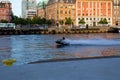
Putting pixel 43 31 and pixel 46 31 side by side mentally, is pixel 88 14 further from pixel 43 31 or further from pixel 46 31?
pixel 43 31

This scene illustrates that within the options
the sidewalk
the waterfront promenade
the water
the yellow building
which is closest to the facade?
the yellow building

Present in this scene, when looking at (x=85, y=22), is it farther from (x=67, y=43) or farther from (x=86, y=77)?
(x=86, y=77)

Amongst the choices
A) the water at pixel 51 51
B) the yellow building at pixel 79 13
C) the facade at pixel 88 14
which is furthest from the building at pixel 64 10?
the water at pixel 51 51

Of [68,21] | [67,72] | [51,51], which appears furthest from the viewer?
[68,21]

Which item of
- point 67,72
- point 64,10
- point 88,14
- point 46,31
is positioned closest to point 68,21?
point 64,10

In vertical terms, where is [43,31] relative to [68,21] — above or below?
below

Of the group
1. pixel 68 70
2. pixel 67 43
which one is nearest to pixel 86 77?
pixel 68 70

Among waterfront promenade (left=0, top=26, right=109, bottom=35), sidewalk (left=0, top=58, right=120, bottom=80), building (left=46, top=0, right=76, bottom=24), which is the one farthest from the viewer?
building (left=46, top=0, right=76, bottom=24)

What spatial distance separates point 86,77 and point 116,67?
333 cm

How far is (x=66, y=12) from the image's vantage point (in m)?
200

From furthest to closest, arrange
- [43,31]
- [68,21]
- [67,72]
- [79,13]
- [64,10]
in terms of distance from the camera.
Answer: [64,10] < [79,13] < [68,21] < [43,31] < [67,72]

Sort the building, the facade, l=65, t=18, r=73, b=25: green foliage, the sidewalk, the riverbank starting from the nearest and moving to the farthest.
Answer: the sidewalk, the riverbank, l=65, t=18, r=73, b=25: green foliage, the facade, the building

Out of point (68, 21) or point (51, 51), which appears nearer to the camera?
point (51, 51)

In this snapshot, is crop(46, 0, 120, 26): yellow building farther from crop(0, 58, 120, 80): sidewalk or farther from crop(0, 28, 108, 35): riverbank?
crop(0, 58, 120, 80): sidewalk
